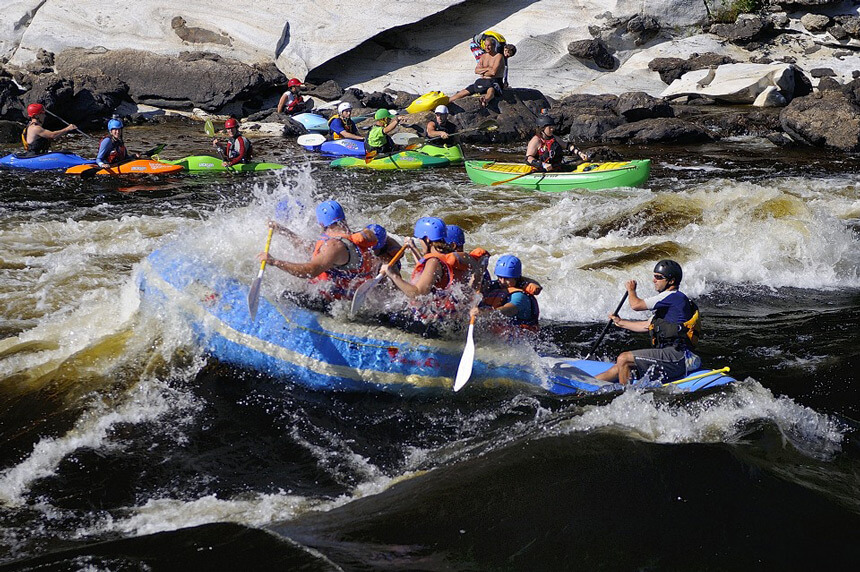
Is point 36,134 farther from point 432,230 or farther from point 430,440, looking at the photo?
point 430,440

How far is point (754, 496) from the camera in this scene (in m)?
4.60

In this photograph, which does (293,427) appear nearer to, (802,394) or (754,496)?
(754,496)

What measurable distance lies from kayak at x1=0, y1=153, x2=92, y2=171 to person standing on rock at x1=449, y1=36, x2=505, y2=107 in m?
7.95

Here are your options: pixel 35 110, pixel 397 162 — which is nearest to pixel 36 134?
pixel 35 110

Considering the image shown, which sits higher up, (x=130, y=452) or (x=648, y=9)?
(x=648, y=9)

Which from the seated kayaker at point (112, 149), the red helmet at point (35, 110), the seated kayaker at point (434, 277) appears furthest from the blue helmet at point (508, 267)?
the red helmet at point (35, 110)

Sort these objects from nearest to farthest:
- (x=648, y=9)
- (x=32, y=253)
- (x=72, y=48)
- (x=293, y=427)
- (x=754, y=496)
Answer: (x=754, y=496) < (x=293, y=427) < (x=32, y=253) < (x=72, y=48) < (x=648, y=9)

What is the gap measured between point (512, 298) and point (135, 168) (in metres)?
9.01

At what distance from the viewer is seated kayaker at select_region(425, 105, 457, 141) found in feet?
48.8

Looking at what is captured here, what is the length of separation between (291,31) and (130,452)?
55.6ft

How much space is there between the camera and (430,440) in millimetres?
5566

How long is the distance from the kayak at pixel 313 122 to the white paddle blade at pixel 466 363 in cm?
1189

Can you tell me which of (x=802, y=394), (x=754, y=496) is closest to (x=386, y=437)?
(x=754, y=496)

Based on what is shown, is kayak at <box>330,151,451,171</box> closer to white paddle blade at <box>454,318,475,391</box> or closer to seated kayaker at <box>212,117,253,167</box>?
seated kayaker at <box>212,117,253,167</box>
